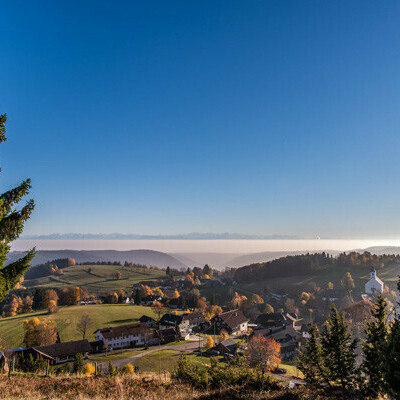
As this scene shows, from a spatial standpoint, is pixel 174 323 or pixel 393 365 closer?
pixel 393 365

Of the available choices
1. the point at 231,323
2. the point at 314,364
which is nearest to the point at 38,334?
the point at 231,323

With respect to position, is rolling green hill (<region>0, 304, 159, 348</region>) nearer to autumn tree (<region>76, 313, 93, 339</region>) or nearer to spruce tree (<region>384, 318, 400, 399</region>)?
autumn tree (<region>76, 313, 93, 339</region>)

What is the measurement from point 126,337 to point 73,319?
24.8 metres

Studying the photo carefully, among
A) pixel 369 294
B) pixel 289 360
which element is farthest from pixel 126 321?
pixel 369 294

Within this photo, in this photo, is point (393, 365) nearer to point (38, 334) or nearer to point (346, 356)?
point (346, 356)

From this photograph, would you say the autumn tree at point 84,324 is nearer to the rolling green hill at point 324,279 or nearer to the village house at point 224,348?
the village house at point 224,348

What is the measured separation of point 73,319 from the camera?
95.3 m

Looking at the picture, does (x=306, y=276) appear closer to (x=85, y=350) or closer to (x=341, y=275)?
(x=341, y=275)

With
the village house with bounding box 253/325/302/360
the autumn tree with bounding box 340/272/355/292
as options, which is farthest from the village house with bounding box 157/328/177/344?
the autumn tree with bounding box 340/272/355/292

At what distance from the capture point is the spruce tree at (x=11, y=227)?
10.9 m

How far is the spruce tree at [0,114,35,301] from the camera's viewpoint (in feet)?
35.6

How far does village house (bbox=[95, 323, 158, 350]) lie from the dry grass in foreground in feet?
240

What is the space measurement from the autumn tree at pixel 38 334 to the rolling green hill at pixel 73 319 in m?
3.68

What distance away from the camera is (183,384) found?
15.5m
